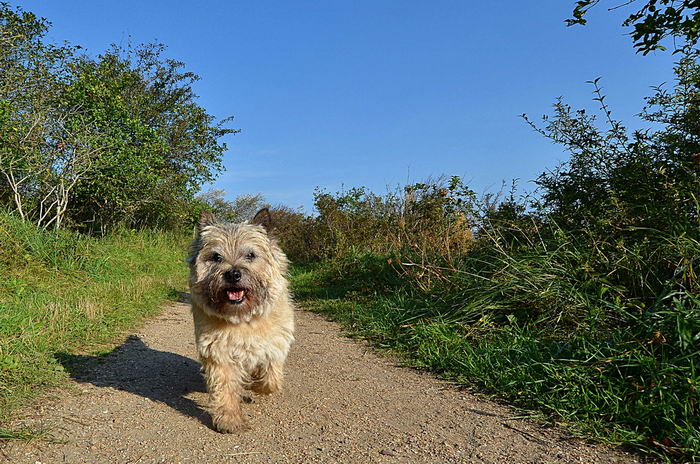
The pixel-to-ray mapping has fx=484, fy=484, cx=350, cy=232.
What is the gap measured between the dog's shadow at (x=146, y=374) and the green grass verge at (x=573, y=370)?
91.3 inches

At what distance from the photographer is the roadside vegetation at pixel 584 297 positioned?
3.51 meters

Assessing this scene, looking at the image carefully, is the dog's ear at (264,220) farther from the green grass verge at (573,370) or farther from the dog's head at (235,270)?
the green grass verge at (573,370)

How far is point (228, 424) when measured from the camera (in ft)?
11.6

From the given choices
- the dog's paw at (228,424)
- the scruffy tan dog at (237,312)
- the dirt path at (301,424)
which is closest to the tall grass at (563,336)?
the dirt path at (301,424)

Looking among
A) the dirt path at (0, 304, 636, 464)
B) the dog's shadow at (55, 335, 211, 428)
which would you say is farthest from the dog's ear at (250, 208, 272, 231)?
the dog's shadow at (55, 335, 211, 428)

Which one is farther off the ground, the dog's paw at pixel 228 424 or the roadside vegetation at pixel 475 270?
the roadside vegetation at pixel 475 270

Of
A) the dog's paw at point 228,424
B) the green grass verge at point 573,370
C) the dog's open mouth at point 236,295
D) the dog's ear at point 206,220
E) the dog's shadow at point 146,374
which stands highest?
the dog's ear at point 206,220

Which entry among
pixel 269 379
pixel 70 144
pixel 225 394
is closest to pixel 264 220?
pixel 269 379

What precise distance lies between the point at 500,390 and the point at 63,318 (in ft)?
17.1

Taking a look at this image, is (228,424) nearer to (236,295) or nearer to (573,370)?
(236,295)

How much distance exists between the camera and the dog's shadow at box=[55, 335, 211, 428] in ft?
14.1

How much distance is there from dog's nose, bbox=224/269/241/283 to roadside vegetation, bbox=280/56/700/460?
7.53ft

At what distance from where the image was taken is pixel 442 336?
5547mm

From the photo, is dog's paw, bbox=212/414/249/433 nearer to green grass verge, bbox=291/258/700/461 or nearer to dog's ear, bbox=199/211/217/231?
dog's ear, bbox=199/211/217/231
